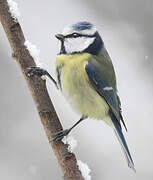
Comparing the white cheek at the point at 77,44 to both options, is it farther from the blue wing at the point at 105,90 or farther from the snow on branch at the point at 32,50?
the snow on branch at the point at 32,50

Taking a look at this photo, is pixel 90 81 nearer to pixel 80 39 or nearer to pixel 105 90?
pixel 105 90

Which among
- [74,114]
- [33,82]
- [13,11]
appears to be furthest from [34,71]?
[74,114]

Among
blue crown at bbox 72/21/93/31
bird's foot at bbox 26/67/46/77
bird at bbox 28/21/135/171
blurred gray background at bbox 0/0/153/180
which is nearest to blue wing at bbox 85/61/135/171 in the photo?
bird at bbox 28/21/135/171

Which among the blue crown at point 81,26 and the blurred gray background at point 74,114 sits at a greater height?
the blue crown at point 81,26

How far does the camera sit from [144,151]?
3809mm

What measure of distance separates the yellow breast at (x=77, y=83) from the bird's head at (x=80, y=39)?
0.10 ft

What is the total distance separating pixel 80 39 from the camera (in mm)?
1889

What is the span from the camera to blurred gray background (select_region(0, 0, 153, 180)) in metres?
3.81

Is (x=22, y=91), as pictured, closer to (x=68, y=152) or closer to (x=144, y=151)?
(x=144, y=151)

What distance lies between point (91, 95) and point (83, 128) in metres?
1.79

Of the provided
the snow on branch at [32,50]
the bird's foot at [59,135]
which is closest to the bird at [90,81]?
the snow on branch at [32,50]

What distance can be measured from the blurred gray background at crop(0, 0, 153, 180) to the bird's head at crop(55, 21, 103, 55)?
1692 mm

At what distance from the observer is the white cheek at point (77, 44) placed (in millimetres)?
1888

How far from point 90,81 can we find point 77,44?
0.59ft
